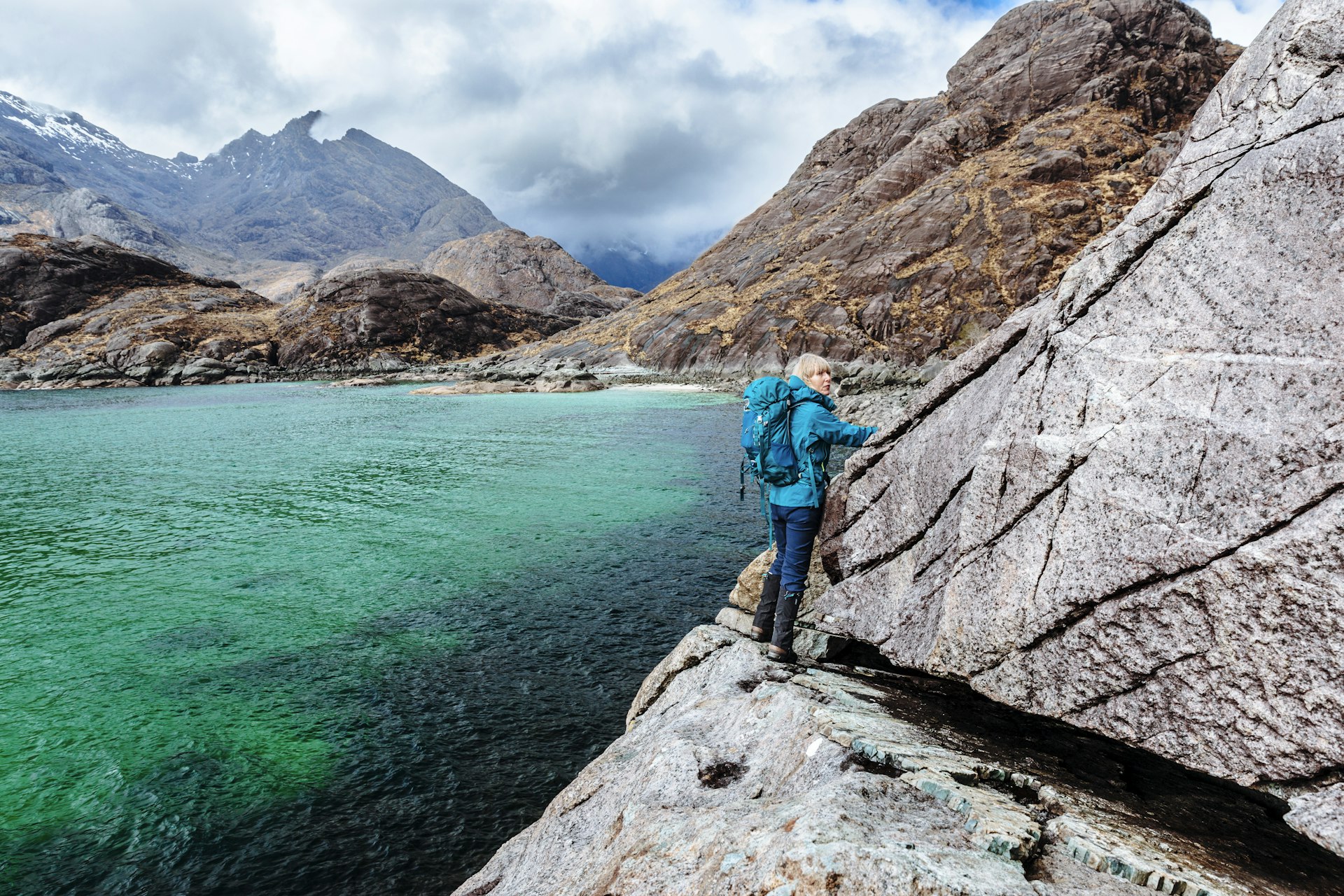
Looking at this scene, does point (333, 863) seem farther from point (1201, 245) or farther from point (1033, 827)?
point (1201, 245)

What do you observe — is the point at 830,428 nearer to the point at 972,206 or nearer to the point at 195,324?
the point at 972,206

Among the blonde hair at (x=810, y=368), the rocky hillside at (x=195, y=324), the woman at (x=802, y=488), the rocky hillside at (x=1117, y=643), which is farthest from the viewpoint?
the rocky hillside at (x=195, y=324)

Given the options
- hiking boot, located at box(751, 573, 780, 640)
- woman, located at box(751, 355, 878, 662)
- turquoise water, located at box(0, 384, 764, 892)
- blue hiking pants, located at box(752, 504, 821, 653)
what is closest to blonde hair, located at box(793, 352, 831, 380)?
woman, located at box(751, 355, 878, 662)

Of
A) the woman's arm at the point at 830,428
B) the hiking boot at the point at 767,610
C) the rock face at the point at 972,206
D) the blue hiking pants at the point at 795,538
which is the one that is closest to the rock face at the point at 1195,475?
the woman's arm at the point at 830,428

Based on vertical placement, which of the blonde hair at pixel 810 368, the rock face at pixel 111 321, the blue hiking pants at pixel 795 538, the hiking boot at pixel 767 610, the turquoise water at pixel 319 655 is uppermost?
the rock face at pixel 111 321

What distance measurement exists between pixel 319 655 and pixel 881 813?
10924mm

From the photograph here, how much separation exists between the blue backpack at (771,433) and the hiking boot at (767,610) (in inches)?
53.5

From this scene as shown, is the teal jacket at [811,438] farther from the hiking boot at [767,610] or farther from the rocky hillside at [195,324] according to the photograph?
the rocky hillside at [195,324]

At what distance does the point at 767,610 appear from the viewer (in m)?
8.38

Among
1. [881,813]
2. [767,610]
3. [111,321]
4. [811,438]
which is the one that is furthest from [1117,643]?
[111,321]

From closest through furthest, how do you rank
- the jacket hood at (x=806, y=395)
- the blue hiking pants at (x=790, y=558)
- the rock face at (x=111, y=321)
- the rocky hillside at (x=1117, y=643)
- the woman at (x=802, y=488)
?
the rocky hillside at (x=1117, y=643)
the woman at (x=802, y=488)
the jacket hood at (x=806, y=395)
the blue hiking pants at (x=790, y=558)
the rock face at (x=111, y=321)

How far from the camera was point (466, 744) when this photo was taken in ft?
29.9

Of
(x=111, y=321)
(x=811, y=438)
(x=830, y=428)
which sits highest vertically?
(x=111, y=321)

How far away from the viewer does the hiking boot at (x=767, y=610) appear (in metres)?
8.36
